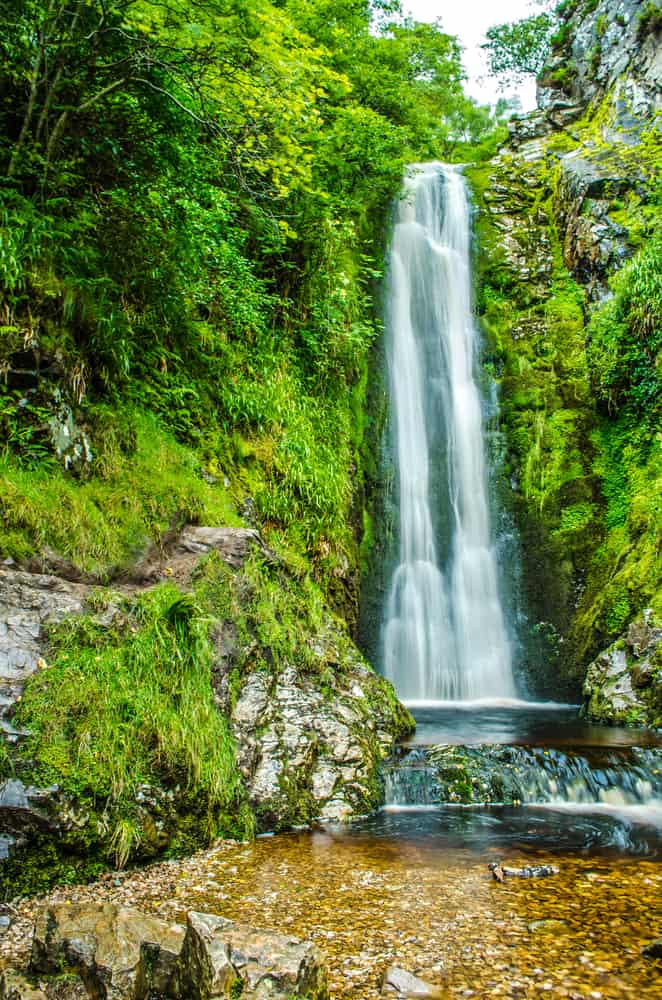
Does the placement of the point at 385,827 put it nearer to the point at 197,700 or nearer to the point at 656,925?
the point at 197,700

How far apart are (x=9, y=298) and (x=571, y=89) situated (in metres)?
18.9

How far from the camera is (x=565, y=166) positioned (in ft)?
49.3

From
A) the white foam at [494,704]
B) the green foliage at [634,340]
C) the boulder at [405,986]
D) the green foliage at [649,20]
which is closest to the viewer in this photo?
the boulder at [405,986]

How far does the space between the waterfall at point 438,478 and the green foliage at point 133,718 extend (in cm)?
543

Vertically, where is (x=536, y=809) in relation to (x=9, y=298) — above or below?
below

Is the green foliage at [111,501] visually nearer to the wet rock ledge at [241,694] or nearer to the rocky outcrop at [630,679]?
the wet rock ledge at [241,694]

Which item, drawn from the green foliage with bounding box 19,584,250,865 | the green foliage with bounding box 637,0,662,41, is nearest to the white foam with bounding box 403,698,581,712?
the green foliage with bounding box 19,584,250,865

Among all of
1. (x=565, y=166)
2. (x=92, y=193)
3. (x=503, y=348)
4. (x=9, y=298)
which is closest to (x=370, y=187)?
(x=503, y=348)

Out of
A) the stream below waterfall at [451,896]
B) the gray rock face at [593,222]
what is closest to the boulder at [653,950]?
the stream below waterfall at [451,896]

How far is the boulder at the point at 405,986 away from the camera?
2.59m

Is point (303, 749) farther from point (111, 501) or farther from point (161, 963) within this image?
point (161, 963)

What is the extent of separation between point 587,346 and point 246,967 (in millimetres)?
12245

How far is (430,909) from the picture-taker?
3369 millimetres

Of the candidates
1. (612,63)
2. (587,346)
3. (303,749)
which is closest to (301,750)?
(303,749)
